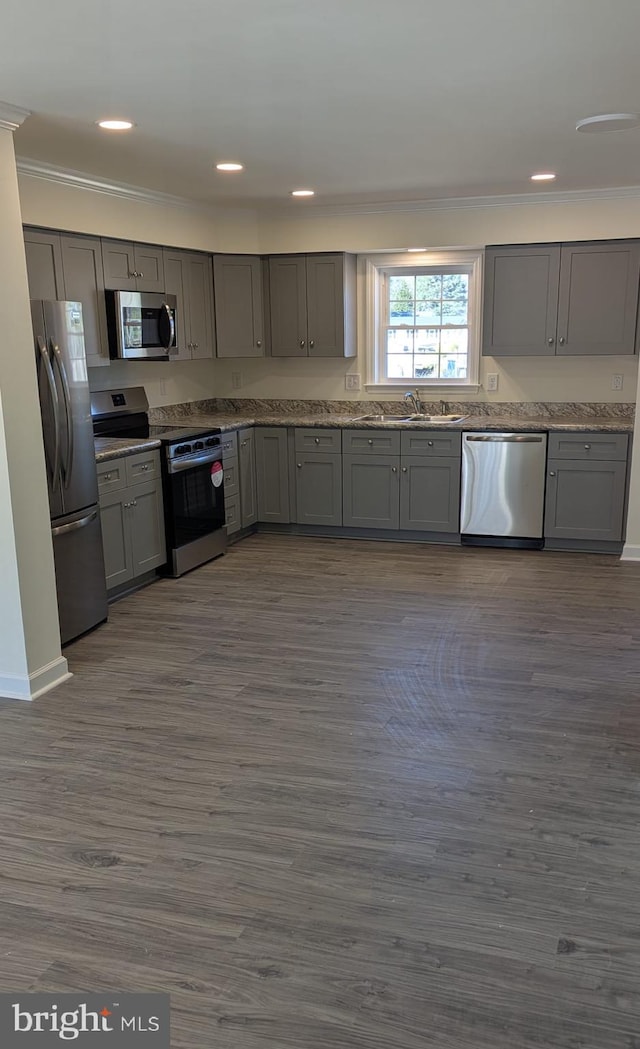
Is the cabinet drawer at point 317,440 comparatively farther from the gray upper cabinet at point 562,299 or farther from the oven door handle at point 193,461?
the gray upper cabinet at point 562,299

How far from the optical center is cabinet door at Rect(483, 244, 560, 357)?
614 cm

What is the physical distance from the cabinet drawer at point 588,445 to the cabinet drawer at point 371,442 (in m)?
1.16

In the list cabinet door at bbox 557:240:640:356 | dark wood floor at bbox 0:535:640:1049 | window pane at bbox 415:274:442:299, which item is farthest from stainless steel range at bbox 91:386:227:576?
cabinet door at bbox 557:240:640:356

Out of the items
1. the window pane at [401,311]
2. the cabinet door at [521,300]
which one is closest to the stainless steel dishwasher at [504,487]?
the cabinet door at [521,300]

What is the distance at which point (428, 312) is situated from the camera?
684 cm

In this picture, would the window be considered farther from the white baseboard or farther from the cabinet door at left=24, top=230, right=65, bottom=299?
the white baseboard

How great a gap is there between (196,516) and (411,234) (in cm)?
280

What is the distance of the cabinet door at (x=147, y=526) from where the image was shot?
5180 millimetres

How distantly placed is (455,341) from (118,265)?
2773 millimetres

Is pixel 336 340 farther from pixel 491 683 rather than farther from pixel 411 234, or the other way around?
pixel 491 683

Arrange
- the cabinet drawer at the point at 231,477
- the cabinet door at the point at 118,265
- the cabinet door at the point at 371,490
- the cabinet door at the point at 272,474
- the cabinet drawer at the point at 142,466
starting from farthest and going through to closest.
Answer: the cabinet door at the point at 272,474 → the cabinet door at the point at 371,490 → the cabinet drawer at the point at 231,477 → the cabinet door at the point at 118,265 → the cabinet drawer at the point at 142,466

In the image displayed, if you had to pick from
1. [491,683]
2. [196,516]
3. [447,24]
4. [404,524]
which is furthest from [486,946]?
[404,524]

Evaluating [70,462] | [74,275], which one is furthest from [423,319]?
[70,462]

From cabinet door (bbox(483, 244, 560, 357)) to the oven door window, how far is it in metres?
2.32
